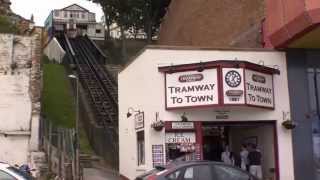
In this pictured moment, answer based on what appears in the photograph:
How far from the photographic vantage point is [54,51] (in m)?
61.0

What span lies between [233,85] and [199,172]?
7325 millimetres

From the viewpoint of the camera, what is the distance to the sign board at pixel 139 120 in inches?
955

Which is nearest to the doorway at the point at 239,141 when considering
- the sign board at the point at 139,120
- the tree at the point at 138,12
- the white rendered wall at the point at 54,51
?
the sign board at the point at 139,120

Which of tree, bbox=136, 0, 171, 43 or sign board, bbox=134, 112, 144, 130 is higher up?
tree, bbox=136, 0, 171, 43

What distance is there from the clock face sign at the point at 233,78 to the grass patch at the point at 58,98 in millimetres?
14780

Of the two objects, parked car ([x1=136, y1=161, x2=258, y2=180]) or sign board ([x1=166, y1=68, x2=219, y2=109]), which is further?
sign board ([x1=166, y1=68, x2=219, y2=109])

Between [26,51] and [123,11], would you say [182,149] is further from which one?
[123,11]

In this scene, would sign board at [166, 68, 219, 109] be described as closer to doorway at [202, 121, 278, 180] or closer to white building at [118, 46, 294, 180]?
white building at [118, 46, 294, 180]

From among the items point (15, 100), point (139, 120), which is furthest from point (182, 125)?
point (15, 100)

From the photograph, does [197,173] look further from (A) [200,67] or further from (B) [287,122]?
(B) [287,122]

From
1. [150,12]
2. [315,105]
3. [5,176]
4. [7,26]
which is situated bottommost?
[5,176]

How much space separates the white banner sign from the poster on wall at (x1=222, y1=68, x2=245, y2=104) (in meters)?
0.31

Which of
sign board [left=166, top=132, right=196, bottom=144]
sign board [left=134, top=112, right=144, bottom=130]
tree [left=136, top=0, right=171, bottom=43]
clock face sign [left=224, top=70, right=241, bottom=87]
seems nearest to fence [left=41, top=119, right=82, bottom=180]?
sign board [left=134, top=112, right=144, bottom=130]

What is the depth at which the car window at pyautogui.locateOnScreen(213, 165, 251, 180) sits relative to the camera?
16516 mm
